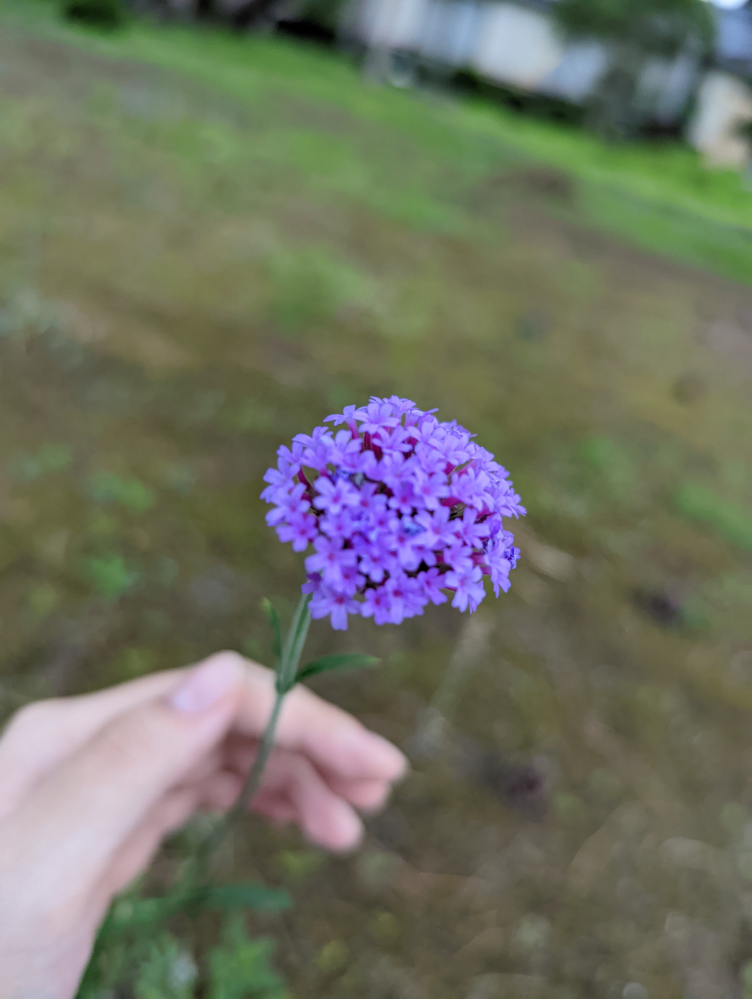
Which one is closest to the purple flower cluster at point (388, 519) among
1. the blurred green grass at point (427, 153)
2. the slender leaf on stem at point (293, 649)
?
the slender leaf on stem at point (293, 649)

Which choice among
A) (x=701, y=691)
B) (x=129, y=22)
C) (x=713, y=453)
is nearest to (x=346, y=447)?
(x=701, y=691)

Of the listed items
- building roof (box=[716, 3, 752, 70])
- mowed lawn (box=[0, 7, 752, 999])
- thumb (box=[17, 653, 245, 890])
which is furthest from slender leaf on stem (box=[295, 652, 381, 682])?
building roof (box=[716, 3, 752, 70])

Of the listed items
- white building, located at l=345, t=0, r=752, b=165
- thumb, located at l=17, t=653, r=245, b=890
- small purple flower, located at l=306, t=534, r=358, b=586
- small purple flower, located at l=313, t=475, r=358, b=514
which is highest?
white building, located at l=345, t=0, r=752, b=165

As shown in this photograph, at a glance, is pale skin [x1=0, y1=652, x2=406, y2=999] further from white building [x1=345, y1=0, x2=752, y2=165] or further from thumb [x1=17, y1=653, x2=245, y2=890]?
white building [x1=345, y1=0, x2=752, y2=165]

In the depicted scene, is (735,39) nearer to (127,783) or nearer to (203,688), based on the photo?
(203,688)

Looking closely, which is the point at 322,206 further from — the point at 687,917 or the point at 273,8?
the point at 273,8

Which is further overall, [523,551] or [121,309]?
[121,309]

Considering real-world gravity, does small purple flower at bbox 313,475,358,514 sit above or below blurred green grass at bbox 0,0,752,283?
above
